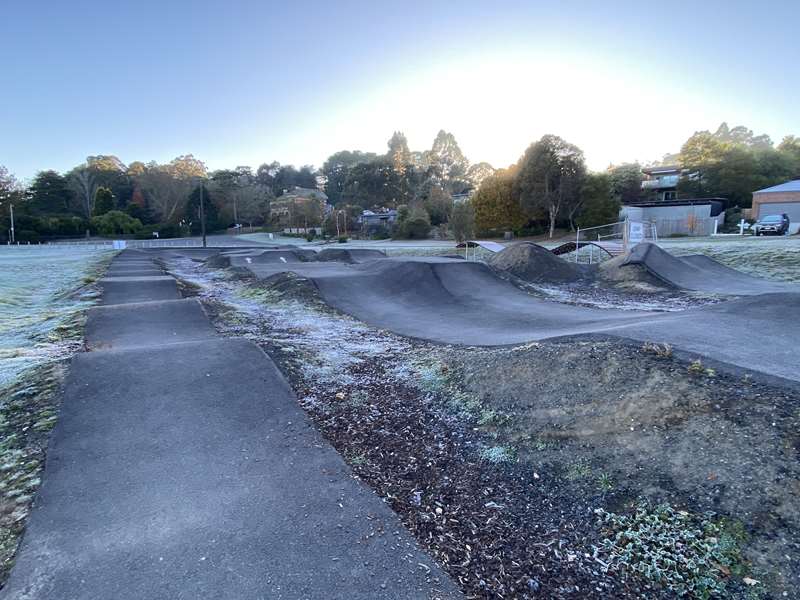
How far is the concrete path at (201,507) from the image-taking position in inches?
97.8

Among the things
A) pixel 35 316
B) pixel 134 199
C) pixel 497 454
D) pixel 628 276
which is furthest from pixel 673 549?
pixel 134 199

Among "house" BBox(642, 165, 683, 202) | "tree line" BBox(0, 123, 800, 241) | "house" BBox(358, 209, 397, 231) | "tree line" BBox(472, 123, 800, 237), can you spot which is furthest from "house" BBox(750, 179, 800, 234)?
"house" BBox(358, 209, 397, 231)

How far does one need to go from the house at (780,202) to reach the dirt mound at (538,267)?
89.6 ft

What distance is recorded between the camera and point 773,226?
28.5m

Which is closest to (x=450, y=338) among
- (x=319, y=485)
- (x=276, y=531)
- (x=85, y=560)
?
(x=319, y=485)

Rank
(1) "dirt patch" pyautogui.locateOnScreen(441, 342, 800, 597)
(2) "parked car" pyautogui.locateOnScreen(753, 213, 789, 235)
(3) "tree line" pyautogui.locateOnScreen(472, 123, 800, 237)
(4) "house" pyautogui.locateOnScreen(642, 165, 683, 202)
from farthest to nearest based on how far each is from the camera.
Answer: (4) "house" pyautogui.locateOnScreen(642, 165, 683, 202) → (3) "tree line" pyautogui.locateOnScreen(472, 123, 800, 237) → (2) "parked car" pyautogui.locateOnScreen(753, 213, 789, 235) → (1) "dirt patch" pyautogui.locateOnScreen(441, 342, 800, 597)

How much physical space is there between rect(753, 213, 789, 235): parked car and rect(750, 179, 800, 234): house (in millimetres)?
5398

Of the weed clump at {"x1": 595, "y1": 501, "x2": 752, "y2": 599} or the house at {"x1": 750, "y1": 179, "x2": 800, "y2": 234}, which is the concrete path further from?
the house at {"x1": 750, "y1": 179, "x2": 800, "y2": 234}

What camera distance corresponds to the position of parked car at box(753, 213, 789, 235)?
28.4 meters

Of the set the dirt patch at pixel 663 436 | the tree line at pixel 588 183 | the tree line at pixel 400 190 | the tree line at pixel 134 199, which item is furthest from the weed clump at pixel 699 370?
the tree line at pixel 134 199

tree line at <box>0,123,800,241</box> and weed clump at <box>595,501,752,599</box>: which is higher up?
tree line at <box>0,123,800,241</box>

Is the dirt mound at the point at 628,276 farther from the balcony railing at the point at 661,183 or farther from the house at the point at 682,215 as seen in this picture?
the balcony railing at the point at 661,183

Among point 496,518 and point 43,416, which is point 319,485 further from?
point 43,416

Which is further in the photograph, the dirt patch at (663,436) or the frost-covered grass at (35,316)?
the frost-covered grass at (35,316)
